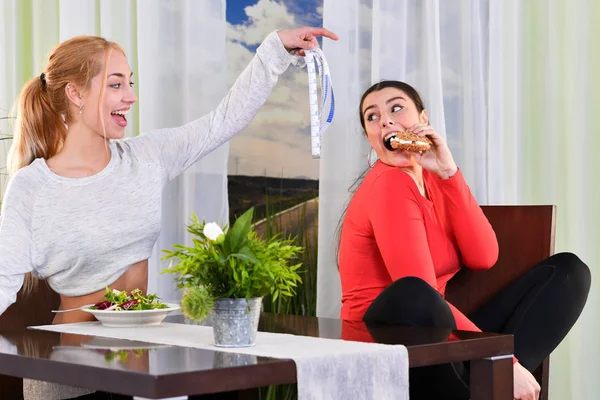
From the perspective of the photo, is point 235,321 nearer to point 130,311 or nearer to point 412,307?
point 130,311

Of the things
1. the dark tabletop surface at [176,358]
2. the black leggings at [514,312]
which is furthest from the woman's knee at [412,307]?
the dark tabletop surface at [176,358]

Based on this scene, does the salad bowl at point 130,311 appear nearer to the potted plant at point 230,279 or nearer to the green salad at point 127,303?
the green salad at point 127,303

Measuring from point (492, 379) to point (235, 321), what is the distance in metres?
0.49

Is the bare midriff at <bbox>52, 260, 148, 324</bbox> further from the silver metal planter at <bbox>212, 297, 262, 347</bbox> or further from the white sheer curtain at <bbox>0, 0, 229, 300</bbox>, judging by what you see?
the silver metal planter at <bbox>212, 297, 262, 347</bbox>

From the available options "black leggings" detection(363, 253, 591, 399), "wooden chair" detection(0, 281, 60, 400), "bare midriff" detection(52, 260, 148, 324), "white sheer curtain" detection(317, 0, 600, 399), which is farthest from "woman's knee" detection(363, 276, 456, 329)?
"white sheer curtain" detection(317, 0, 600, 399)

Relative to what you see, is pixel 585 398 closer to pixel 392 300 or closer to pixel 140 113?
pixel 392 300

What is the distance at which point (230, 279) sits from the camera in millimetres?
1412

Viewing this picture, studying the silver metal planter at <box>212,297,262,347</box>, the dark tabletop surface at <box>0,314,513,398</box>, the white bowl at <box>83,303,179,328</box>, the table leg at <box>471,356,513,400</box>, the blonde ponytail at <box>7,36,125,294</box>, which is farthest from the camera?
the blonde ponytail at <box>7,36,125,294</box>

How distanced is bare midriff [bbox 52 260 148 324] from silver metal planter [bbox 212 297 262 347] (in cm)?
76

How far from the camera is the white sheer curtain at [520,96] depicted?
2996 millimetres

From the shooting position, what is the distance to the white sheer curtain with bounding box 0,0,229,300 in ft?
9.01

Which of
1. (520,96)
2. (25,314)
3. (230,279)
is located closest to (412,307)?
(230,279)

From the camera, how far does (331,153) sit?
9.41 ft

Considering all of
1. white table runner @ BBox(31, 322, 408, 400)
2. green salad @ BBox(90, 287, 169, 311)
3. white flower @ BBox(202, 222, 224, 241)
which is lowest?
white table runner @ BBox(31, 322, 408, 400)
